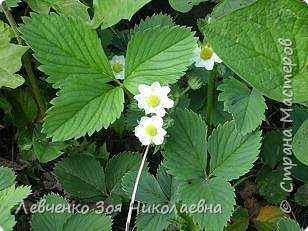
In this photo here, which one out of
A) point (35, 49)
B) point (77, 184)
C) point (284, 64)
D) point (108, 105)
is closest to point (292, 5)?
point (284, 64)

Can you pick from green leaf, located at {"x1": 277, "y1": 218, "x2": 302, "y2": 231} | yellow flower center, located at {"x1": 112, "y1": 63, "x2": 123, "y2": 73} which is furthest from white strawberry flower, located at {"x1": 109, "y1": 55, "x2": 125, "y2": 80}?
green leaf, located at {"x1": 277, "y1": 218, "x2": 302, "y2": 231}

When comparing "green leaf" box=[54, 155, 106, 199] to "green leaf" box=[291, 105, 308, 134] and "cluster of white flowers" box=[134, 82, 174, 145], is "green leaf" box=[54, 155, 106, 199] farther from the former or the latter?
"green leaf" box=[291, 105, 308, 134]

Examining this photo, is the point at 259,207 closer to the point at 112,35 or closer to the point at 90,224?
the point at 90,224

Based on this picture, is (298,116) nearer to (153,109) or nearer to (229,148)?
(229,148)

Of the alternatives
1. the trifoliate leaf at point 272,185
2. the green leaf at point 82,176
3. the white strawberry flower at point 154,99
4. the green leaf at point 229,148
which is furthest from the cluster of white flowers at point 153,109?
the trifoliate leaf at point 272,185

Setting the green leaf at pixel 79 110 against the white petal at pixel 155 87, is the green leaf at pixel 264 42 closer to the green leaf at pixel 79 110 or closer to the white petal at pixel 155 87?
the white petal at pixel 155 87

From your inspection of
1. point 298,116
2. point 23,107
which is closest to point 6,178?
point 23,107
